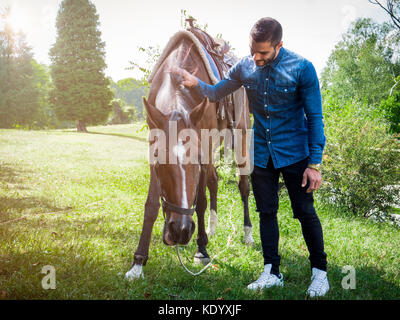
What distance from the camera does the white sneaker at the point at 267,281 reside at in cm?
276

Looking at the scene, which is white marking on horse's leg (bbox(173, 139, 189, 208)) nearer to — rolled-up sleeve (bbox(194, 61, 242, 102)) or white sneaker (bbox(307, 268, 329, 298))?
rolled-up sleeve (bbox(194, 61, 242, 102))

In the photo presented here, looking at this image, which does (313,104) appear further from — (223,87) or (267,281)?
(267,281)

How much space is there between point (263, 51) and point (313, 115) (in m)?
0.77

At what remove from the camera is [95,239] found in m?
3.75

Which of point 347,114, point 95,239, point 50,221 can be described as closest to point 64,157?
point 50,221

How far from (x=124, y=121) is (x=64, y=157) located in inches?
1212

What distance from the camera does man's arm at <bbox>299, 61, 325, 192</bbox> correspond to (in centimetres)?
251

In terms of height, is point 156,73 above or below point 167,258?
above

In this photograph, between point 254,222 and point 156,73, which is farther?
point 254,222

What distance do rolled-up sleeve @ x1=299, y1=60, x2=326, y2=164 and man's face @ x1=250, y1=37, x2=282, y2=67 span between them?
30 cm

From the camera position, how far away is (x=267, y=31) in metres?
2.38
